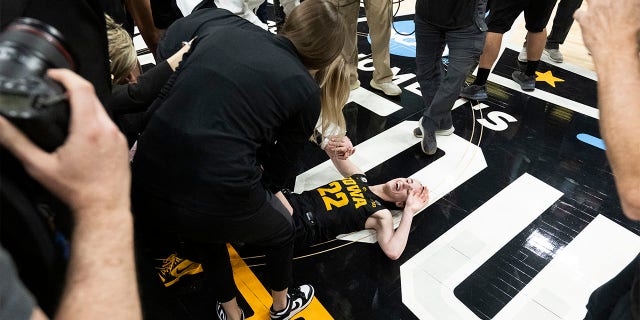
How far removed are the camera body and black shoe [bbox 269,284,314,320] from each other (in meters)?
1.14

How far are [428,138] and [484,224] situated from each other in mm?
595

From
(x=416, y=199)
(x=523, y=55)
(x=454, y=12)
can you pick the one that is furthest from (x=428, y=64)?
(x=523, y=55)

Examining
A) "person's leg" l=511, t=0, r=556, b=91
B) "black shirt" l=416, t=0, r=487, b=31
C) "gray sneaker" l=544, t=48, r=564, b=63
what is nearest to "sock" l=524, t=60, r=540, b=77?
"person's leg" l=511, t=0, r=556, b=91

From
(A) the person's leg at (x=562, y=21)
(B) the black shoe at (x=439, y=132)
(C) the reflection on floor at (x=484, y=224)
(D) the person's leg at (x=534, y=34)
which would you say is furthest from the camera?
(A) the person's leg at (x=562, y=21)

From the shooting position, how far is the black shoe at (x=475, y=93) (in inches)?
110

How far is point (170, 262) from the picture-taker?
1.64 meters

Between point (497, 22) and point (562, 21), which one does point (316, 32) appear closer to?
point (497, 22)

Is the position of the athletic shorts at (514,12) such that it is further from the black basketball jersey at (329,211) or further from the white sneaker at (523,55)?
the black basketball jersey at (329,211)

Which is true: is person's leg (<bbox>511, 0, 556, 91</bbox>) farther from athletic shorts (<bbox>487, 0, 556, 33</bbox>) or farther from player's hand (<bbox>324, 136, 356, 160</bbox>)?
player's hand (<bbox>324, 136, 356, 160</bbox>)

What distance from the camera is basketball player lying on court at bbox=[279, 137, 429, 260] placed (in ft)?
5.58

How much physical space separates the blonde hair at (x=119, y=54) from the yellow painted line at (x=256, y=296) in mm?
871

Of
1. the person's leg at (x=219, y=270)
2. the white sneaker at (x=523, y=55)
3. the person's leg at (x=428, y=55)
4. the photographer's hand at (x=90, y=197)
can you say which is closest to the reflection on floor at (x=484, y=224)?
the person's leg at (x=219, y=270)

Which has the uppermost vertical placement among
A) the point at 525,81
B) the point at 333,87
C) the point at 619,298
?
the point at 333,87

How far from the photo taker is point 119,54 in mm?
1606
